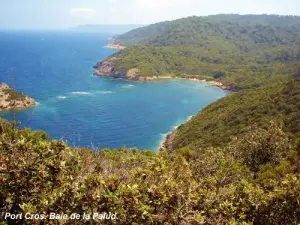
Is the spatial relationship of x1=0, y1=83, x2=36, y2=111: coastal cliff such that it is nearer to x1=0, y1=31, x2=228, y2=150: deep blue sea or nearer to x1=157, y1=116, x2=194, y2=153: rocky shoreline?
x1=0, y1=31, x2=228, y2=150: deep blue sea

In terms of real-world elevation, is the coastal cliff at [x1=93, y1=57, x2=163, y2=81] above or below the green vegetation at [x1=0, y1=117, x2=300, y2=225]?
below

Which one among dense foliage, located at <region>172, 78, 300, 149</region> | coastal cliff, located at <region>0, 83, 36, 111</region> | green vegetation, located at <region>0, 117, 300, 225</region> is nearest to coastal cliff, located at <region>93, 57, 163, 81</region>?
coastal cliff, located at <region>0, 83, 36, 111</region>

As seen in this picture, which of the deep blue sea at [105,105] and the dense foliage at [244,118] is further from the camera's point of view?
the deep blue sea at [105,105]

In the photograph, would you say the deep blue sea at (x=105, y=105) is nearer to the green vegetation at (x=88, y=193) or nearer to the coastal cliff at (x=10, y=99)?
the coastal cliff at (x=10, y=99)

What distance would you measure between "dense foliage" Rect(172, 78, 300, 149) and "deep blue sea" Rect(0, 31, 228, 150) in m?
12.0

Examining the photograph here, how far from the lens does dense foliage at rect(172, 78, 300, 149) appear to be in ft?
263

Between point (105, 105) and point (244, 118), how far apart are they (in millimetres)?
60904

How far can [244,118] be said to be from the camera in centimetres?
8969

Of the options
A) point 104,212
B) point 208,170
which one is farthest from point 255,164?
point 104,212

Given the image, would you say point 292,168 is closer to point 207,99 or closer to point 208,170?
point 208,170

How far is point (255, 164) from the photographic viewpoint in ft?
118

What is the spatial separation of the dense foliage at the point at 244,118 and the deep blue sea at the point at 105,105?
12.0 meters

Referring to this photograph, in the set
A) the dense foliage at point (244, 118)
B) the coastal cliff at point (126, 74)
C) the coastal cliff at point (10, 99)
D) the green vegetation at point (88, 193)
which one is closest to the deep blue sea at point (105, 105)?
the coastal cliff at point (10, 99)

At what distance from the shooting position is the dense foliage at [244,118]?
8019 cm
